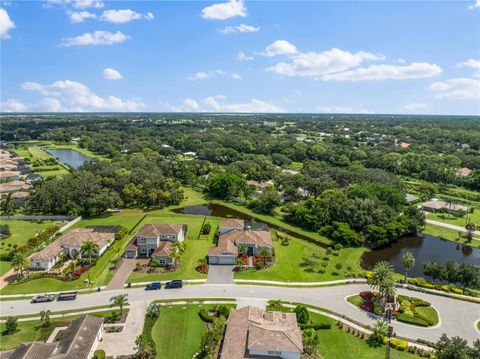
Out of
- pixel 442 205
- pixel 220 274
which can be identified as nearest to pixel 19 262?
pixel 220 274

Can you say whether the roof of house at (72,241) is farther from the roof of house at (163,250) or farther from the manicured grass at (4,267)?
the roof of house at (163,250)

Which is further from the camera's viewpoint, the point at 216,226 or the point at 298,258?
the point at 216,226

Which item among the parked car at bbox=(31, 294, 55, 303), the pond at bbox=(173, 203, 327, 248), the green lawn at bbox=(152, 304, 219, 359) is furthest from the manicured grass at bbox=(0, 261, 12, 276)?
the pond at bbox=(173, 203, 327, 248)

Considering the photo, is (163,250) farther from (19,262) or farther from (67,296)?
(19,262)

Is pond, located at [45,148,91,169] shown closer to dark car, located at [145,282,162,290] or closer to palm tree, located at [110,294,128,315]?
dark car, located at [145,282,162,290]

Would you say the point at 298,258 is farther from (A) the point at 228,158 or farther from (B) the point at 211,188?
(A) the point at 228,158

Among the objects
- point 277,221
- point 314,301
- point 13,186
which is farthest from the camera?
point 13,186

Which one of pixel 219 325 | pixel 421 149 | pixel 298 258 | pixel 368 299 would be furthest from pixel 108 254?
pixel 421 149
